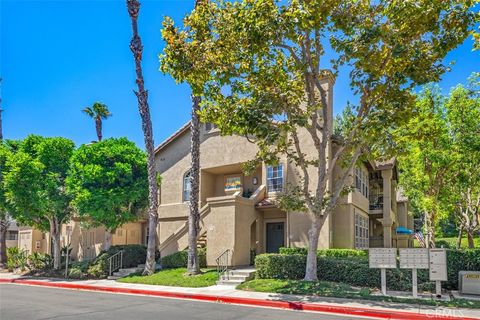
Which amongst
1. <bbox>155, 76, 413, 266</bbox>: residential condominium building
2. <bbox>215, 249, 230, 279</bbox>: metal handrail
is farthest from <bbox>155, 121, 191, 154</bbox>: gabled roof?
<bbox>215, 249, 230, 279</bbox>: metal handrail

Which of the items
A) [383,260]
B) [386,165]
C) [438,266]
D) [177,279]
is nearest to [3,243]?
[177,279]

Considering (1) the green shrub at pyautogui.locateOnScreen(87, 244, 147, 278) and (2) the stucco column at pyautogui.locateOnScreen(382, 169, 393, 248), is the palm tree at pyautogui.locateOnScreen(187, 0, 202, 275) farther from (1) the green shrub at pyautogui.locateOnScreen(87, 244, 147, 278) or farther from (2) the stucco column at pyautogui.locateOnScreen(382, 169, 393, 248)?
(2) the stucco column at pyautogui.locateOnScreen(382, 169, 393, 248)

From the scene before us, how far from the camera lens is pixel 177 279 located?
60.0 feet

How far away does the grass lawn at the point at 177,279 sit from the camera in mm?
17516

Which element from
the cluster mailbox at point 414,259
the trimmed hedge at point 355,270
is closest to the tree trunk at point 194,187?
the trimmed hedge at point 355,270

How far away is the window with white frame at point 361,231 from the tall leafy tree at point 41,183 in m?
16.3

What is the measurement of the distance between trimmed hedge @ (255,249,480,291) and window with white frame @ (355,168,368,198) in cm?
918

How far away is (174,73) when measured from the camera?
600 inches

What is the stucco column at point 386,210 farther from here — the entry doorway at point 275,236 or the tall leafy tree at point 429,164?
the entry doorway at point 275,236

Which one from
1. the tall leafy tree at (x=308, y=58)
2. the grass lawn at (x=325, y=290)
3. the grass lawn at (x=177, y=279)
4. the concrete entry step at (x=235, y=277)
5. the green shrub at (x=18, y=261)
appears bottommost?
the green shrub at (x=18, y=261)

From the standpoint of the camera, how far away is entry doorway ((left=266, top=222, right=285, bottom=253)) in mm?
24203

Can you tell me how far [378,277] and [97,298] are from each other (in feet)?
33.6

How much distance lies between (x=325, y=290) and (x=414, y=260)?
3.07 m

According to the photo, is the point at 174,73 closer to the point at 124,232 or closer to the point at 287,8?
the point at 287,8
